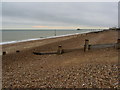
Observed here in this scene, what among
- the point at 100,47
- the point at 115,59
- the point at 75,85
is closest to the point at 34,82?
the point at 75,85

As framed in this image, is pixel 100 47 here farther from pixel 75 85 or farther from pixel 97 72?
pixel 75 85

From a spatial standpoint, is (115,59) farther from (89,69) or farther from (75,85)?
(75,85)

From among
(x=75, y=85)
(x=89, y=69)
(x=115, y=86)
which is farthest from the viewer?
(x=89, y=69)

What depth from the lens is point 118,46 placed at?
9195 millimetres

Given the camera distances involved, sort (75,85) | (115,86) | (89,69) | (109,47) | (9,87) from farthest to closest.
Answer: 1. (109,47)
2. (89,69)
3. (9,87)
4. (75,85)
5. (115,86)

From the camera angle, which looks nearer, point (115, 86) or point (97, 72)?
point (115, 86)

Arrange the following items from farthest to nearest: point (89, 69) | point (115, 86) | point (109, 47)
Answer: point (109, 47)
point (89, 69)
point (115, 86)

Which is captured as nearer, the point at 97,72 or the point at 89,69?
the point at 97,72

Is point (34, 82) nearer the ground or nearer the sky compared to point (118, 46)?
nearer the ground

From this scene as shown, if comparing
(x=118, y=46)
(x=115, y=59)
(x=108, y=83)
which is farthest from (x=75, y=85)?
(x=118, y=46)

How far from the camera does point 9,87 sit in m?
5.42

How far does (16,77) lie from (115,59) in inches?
205

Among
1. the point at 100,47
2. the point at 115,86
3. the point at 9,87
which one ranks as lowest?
the point at 9,87

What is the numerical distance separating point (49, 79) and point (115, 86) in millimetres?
2597
